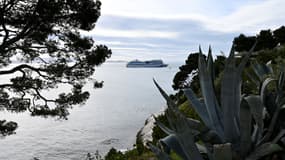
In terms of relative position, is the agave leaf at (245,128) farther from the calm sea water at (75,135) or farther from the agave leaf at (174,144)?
the calm sea water at (75,135)

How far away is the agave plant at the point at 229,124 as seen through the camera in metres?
1.88

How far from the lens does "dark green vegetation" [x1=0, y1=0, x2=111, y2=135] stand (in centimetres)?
970

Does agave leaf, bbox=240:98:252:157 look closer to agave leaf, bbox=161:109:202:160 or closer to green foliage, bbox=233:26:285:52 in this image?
agave leaf, bbox=161:109:202:160

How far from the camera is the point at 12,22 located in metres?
9.81

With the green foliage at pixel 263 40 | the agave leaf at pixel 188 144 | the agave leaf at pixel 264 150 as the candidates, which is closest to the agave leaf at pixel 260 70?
the agave leaf at pixel 264 150

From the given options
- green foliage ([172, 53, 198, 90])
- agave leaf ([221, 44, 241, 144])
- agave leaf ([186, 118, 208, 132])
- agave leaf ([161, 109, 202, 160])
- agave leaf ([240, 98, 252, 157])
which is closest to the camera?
agave leaf ([161, 109, 202, 160])

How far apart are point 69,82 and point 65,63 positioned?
2.17 feet

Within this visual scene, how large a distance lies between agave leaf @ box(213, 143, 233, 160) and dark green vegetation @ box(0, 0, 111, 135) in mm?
8427

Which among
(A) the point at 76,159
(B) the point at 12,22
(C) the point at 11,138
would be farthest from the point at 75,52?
(C) the point at 11,138

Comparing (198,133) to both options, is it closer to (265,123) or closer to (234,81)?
(234,81)

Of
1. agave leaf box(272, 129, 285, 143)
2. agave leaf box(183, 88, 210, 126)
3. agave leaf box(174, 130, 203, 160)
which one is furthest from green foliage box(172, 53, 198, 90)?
agave leaf box(174, 130, 203, 160)

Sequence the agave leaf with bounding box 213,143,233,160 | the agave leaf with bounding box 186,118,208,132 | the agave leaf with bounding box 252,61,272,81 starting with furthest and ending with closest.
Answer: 1. the agave leaf with bounding box 252,61,272,81
2. the agave leaf with bounding box 186,118,208,132
3. the agave leaf with bounding box 213,143,233,160

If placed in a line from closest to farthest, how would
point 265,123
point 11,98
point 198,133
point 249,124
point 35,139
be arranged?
point 249,124
point 198,133
point 265,123
point 11,98
point 35,139

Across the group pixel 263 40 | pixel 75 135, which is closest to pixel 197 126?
pixel 263 40
